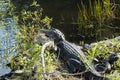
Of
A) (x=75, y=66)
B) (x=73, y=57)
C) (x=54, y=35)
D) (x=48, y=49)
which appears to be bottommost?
(x=75, y=66)

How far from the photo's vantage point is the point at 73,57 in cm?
736

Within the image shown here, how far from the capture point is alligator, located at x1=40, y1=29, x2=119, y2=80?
21.3 ft

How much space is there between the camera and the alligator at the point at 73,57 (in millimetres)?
6488

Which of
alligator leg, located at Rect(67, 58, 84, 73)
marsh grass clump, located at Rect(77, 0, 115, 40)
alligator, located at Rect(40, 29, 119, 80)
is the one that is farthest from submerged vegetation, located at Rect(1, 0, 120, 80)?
alligator leg, located at Rect(67, 58, 84, 73)

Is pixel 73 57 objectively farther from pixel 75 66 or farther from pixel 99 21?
pixel 99 21

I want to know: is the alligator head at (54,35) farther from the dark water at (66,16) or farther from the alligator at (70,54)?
the dark water at (66,16)

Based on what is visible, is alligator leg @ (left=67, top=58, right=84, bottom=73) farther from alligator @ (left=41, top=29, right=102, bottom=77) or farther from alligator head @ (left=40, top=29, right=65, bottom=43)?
alligator head @ (left=40, top=29, right=65, bottom=43)

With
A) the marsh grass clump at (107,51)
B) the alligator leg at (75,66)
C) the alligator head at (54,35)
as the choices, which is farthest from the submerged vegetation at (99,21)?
the alligator leg at (75,66)

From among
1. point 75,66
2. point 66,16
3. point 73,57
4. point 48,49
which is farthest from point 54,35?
point 66,16

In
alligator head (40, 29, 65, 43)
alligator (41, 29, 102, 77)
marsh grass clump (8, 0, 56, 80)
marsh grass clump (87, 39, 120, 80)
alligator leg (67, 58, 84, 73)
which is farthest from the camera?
alligator head (40, 29, 65, 43)

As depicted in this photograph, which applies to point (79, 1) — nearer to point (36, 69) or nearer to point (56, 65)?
A: point (56, 65)

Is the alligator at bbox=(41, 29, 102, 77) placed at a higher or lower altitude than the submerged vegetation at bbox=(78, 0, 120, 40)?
lower

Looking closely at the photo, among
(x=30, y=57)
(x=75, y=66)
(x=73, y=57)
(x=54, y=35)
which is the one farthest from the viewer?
(x=54, y=35)

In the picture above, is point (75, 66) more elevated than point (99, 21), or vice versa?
point (99, 21)
